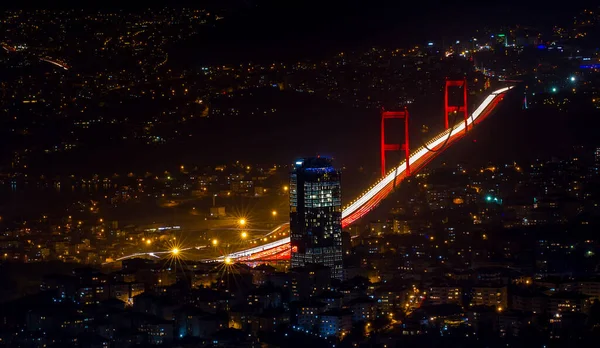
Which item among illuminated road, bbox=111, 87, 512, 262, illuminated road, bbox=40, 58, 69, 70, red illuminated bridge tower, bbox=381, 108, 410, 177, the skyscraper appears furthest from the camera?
illuminated road, bbox=40, 58, 69, 70

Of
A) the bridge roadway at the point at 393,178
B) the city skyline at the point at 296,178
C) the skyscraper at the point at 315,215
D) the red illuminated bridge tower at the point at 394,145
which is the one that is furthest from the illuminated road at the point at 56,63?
the skyscraper at the point at 315,215

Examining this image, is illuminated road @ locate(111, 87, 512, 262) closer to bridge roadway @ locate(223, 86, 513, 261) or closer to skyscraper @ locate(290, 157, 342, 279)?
bridge roadway @ locate(223, 86, 513, 261)

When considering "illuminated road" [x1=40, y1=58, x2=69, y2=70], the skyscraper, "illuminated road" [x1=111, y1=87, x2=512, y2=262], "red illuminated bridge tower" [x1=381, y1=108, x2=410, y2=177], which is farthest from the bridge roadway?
"illuminated road" [x1=40, y1=58, x2=69, y2=70]

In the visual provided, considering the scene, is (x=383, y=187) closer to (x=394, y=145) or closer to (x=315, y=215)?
(x=394, y=145)

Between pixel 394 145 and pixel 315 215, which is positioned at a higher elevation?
pixel 394 145

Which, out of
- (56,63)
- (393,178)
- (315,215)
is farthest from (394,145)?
(315,215)

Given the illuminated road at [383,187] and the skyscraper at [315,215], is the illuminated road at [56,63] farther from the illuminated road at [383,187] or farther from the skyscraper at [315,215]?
the skyscraper at [315,215]
